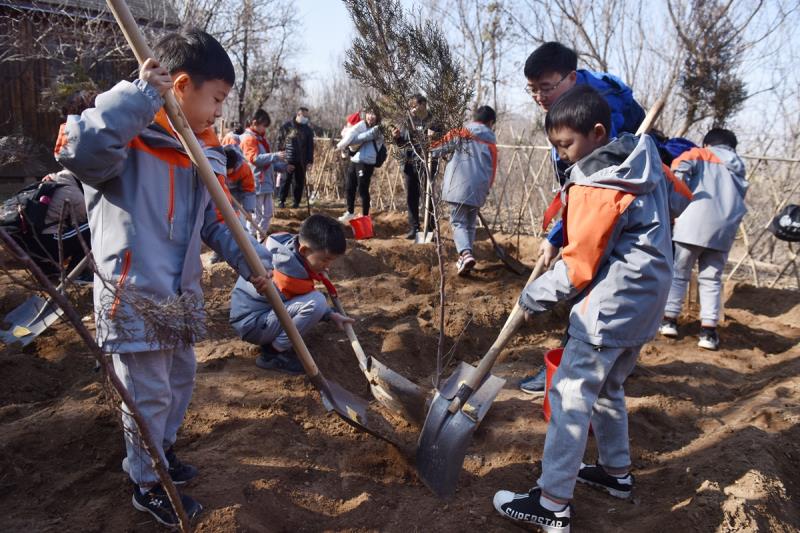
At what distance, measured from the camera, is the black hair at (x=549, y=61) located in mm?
3400

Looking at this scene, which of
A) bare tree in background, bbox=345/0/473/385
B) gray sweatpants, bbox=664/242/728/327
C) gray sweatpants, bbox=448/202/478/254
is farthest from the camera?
gray sweatpants, bbox=448/202/478/254

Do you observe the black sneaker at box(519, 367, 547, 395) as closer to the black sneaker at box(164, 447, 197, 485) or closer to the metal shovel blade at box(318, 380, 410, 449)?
the metal shovel blade at box(318, 380, 410, 449)

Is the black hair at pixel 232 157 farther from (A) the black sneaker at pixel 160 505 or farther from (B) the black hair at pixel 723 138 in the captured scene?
(B) the black hair at pixel 723 138

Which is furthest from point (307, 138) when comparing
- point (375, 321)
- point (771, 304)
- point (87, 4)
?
point (771, 304)

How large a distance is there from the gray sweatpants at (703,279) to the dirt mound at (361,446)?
47 cm

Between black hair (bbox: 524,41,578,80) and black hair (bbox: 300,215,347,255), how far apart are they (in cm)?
150

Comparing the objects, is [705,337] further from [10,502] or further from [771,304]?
[10,502]

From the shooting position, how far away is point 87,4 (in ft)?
36.1

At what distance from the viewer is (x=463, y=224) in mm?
6641

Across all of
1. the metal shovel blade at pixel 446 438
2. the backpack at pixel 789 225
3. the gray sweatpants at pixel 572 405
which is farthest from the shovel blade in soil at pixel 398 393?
the backpack at pixel 789 225

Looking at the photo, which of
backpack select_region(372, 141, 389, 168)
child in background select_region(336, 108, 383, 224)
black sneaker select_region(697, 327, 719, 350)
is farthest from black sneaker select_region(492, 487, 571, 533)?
backpack select_region(372, 141, 389, 168)

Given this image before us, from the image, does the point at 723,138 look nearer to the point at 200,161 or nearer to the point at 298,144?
the point at 200,161

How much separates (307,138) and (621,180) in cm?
939

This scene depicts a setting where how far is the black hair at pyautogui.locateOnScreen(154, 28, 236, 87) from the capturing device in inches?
83.0
